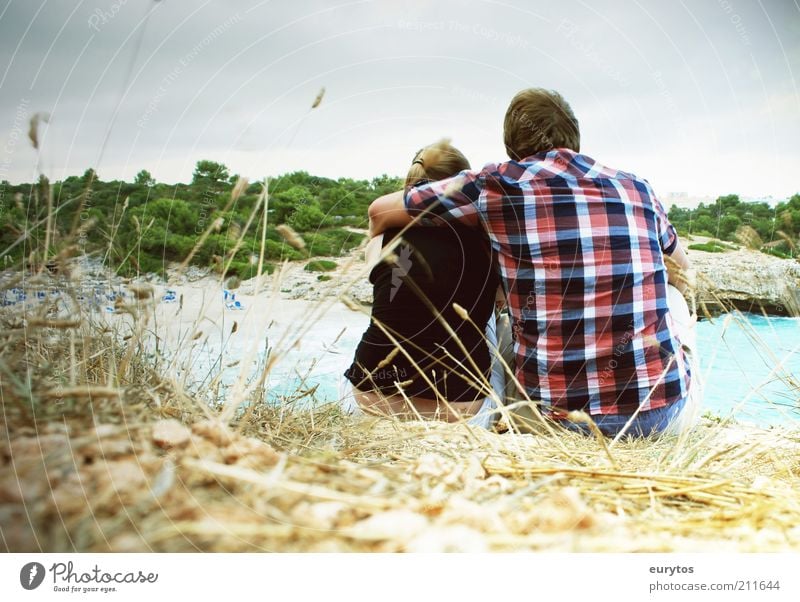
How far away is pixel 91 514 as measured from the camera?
23.1 inches

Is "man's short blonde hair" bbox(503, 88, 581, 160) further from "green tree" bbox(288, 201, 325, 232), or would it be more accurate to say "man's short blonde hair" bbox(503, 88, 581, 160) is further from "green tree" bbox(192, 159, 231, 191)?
"green tree" bbox(192, 159, 231, 191)

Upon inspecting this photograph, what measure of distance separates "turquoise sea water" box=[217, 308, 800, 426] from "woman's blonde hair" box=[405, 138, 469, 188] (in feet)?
1.29

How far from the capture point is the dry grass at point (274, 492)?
1.96ft

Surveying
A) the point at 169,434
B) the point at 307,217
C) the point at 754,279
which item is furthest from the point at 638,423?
the point at 754,279

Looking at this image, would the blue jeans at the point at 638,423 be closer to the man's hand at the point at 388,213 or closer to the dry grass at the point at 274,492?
the dry grass at the point at 274,492

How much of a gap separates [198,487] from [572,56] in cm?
99

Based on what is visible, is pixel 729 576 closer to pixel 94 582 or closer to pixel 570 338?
pixel 570 338

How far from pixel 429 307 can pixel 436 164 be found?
0.38 metres

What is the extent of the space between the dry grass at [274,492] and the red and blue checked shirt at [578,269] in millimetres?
393

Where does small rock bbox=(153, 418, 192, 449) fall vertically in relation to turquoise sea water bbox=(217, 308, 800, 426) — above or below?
above

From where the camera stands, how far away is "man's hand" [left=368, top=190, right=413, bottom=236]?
1.32m

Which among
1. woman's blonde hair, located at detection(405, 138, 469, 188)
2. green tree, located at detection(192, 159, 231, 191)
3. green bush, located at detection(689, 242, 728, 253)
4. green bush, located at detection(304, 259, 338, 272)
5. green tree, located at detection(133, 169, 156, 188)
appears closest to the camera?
green tree, located at detection(133, 169, 156, 188)

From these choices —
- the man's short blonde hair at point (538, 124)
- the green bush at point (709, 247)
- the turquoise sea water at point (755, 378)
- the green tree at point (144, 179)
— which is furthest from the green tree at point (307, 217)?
the green bush at point (709, 247)

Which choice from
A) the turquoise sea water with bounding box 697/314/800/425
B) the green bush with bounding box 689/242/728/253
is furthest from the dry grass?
the green bush with bounding box 689/242/728/253
